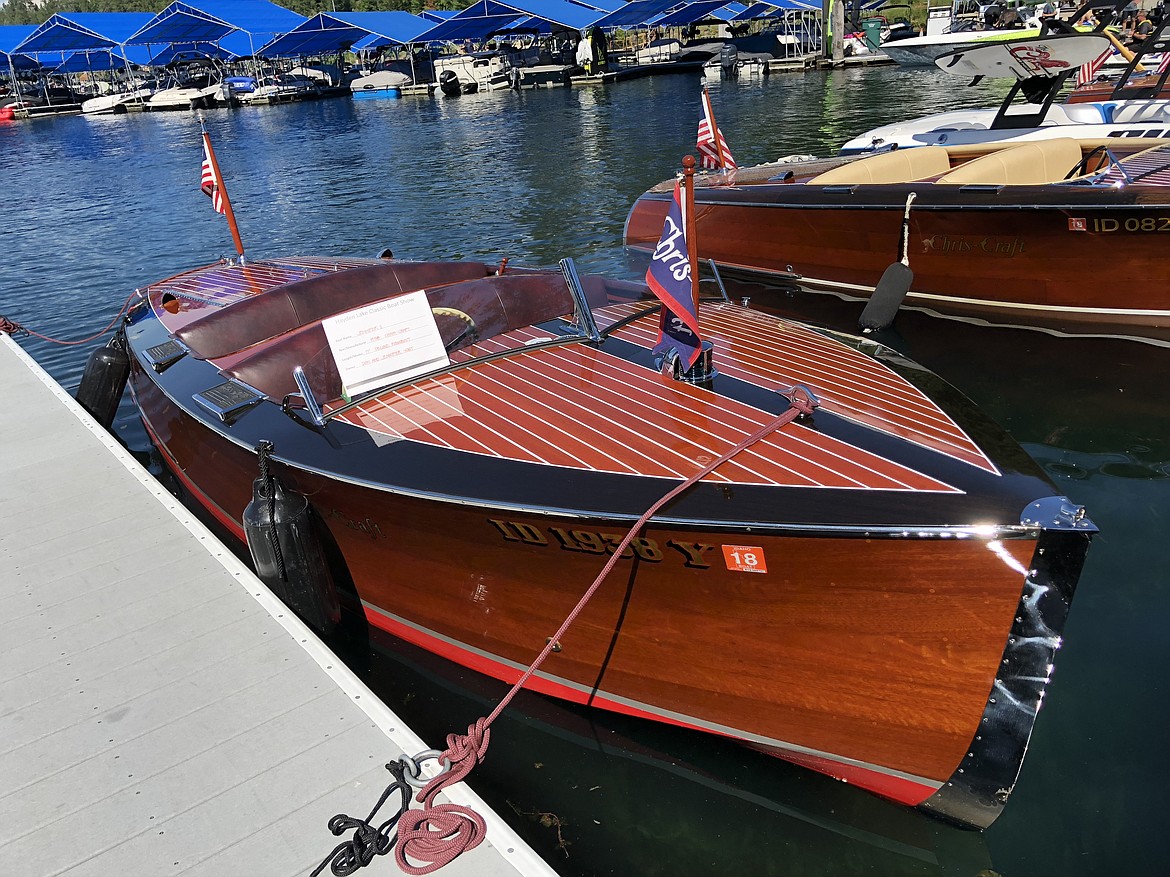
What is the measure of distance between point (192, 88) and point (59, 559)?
208 ft

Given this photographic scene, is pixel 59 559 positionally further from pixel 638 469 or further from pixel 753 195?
pixel 753 195

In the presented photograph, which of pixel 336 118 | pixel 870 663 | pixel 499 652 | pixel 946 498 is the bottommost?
pixel 499 652

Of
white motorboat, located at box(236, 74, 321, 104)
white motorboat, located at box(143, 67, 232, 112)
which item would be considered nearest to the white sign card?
white motorboat, located at box(236, 74, 321, 104)

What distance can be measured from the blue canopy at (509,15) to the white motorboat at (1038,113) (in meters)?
37.5

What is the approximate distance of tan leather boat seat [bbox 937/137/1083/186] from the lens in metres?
8.98

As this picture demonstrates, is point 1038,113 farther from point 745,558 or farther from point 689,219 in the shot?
point 745,558

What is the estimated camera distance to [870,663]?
3213mm

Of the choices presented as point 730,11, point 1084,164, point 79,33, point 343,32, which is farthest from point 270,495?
point 79,33

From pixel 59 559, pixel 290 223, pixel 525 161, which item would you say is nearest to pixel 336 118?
pixel 525 161

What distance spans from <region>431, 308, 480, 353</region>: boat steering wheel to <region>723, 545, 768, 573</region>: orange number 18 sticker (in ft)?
7.82

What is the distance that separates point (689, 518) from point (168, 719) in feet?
8.33

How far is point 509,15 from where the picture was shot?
166 feet

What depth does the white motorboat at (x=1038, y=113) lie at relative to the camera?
10695 millimetres

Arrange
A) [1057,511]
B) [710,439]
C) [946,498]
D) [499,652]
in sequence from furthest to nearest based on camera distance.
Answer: [499,652] < [710,439] < [946,498] < [1057,511]
